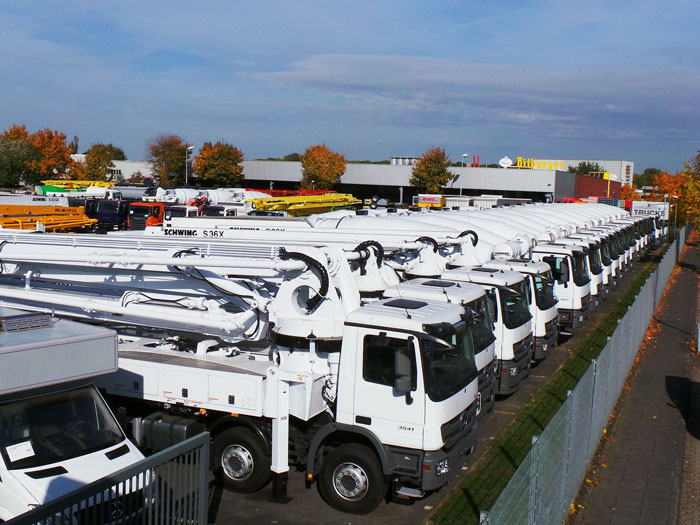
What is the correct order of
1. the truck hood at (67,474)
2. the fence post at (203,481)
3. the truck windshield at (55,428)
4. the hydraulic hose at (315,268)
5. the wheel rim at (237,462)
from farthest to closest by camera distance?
the hydraulic hose at (315,268), the wheel rim at (237,462), the truck windshield at (55,428), the truck hood at (67,474), the fence post at (203,481)

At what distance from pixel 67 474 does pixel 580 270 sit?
15.9m

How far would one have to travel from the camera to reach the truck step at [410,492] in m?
8.27

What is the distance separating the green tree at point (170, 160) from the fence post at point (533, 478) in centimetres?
8105

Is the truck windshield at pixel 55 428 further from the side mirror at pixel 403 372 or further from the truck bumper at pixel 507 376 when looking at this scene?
the truck bumper at pixel 507 376

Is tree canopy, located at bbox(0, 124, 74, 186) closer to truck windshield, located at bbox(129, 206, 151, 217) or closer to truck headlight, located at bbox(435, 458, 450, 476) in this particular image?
truck windshield, located at bbox(129, 206, 151, 217)

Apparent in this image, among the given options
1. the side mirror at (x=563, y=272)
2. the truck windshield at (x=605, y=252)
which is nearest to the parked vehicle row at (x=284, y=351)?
the side mirror at (x=563, y=272)

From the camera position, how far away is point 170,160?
85500mm

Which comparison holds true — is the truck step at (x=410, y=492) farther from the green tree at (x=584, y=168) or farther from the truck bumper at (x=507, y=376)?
the green tree at (x=584, y=168)

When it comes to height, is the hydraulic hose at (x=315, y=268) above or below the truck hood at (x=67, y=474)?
above

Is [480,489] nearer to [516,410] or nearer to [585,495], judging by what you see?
[585,495]

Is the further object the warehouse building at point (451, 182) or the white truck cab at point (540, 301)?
the warehouse building at point (451, 182)

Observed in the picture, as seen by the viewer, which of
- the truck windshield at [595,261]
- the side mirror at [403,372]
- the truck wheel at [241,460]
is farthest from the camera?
the truck windshield at [595,261]

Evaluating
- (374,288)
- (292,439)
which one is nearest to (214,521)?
(292,439)

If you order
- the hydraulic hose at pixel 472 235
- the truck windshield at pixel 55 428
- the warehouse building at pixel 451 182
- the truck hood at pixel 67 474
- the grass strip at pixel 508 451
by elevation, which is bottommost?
the grass strip at pixel 508 451
